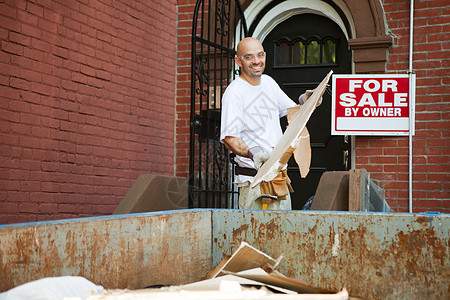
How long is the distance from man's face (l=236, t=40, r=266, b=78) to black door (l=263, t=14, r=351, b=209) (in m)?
2.20

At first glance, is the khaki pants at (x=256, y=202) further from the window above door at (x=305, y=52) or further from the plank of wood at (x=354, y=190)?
the window above door at (x=305, y=52)

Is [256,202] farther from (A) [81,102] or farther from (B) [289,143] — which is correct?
(A) [81,102]

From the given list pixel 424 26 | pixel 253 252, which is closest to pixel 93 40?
pixel 424 26

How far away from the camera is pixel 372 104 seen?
18.0 ft

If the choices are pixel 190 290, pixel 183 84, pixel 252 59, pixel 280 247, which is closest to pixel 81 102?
pixel 183 84

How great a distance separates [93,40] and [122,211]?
155 centimetres

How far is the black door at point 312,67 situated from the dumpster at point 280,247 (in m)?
3.37

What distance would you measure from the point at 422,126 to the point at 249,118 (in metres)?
2.29

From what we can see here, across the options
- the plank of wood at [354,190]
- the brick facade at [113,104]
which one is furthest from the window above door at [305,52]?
the plank of wood at [354,190]

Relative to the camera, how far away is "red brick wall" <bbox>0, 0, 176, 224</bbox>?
177 inches

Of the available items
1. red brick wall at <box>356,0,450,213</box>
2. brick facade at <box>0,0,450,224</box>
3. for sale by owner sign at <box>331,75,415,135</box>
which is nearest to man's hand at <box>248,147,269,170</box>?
brick facade at <box>0,0,450,224</box>

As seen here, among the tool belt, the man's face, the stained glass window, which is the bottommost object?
the tool belt

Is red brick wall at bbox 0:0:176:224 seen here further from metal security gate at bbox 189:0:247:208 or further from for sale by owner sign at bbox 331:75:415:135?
for sale by owner sign at bbox 331:75:415:135

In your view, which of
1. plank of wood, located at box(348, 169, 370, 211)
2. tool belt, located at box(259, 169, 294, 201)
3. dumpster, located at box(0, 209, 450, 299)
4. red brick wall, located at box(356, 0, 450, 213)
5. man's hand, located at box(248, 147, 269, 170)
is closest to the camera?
dumpster, located at box(0, 209, 450, 299)
